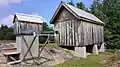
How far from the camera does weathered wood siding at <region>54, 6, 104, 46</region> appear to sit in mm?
22391

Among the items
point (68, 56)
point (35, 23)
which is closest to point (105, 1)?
point (68, 56)

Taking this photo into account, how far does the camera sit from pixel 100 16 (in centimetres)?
4056

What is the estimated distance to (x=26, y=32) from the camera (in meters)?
16.6

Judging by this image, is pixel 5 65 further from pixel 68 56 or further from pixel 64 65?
pixel 68 56

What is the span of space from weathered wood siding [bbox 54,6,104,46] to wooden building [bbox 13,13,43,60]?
6027 mm

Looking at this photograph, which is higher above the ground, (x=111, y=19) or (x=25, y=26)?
(x=111, y=19)

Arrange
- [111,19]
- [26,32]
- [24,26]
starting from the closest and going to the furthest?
[24,26]
[26,32]
[111,19]

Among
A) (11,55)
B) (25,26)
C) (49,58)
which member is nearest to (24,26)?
(25,26)

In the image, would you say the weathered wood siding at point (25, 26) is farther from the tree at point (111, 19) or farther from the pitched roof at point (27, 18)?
the tree at point (111, 19)

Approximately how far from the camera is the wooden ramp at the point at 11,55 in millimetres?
15512

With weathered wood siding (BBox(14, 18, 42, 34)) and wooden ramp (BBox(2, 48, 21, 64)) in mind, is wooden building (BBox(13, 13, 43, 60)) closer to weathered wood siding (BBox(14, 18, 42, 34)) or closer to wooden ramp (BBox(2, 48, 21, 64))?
weathered wood siding (BBox(14, 18, 42, 34))

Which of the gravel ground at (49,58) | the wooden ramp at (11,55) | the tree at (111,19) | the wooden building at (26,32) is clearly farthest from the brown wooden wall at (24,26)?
the tree at (111,19)

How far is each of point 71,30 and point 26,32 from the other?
7.55 meters

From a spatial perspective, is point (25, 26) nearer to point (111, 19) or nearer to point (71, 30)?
point (71, 30)
